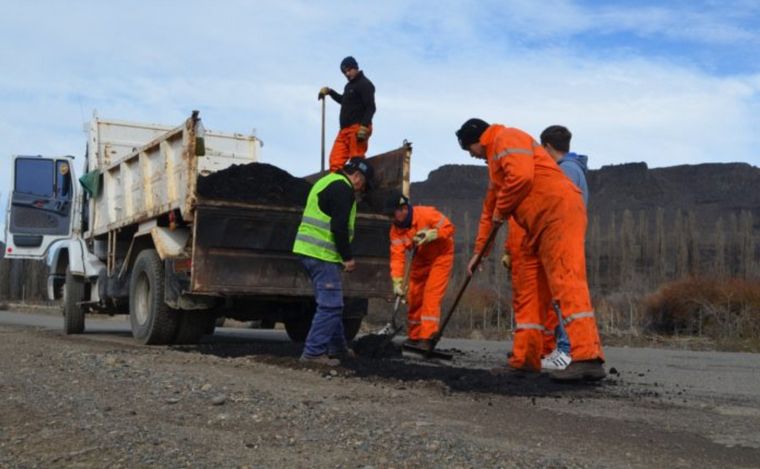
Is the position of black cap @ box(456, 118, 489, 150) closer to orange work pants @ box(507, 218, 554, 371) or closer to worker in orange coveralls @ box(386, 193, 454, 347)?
orange work pants @ box(507, 218, 554, 371)

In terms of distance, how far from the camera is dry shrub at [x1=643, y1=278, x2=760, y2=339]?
45.9ft

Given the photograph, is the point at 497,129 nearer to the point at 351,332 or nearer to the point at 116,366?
the point at 116,366

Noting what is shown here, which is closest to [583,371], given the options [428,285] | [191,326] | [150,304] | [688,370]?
[688,370]

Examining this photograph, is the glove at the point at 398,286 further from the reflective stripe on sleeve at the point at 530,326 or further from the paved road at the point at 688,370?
the reflective stripe on sleeve at the point at 530,326

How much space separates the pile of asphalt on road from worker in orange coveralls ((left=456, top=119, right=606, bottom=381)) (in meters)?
2.46

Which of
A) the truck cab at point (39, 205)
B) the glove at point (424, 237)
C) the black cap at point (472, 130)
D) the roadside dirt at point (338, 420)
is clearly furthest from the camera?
the truck cab at point (39, 205)

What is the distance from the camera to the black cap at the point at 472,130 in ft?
21.6

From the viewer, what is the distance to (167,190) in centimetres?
901

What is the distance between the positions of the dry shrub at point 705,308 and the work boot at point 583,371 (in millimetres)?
8289

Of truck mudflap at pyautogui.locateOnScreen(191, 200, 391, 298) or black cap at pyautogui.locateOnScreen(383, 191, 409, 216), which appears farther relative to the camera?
black cap at pyautogui.locateOnScreen(383, 191, 409, 216)

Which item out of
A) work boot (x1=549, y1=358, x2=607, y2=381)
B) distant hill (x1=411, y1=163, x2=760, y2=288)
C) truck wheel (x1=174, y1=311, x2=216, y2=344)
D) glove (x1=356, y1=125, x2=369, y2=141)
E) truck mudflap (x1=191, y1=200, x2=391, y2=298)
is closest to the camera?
work boot (x1=549, y1=358, x2=607, y2=381)

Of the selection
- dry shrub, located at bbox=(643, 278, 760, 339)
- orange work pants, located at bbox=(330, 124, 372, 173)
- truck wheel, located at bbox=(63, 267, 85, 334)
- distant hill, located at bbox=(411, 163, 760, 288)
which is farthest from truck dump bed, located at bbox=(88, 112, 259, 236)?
distant hill, located at bbox=(411, 163, 760, 288)

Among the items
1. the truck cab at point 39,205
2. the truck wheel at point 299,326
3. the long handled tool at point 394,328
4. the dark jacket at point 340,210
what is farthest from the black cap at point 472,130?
the truck cab at point 39,205

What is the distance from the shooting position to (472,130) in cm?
659
